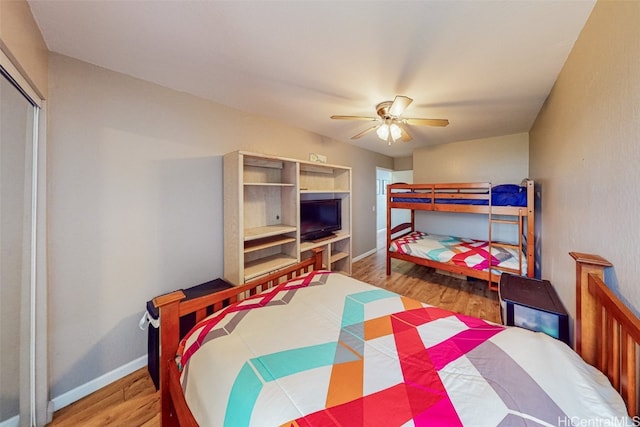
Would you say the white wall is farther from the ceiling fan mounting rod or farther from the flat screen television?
the ceiling fan mounting rod

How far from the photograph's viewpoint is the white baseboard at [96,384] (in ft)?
4.94

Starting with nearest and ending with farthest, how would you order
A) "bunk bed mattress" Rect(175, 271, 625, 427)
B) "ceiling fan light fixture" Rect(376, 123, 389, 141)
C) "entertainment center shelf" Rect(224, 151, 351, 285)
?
"bunk bed mattress" Rect(175, 271, 625, 427) → "entertainment center shelf" Rect(224, 151, 351, 285) → "ceiling fan light fixture" Rect(376, 123, 389, 141)

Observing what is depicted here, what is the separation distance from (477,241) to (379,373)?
369 cm

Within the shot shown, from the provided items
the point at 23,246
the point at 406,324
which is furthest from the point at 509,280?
the point at 23,246

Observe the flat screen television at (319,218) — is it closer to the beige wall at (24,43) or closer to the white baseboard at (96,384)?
the white baseboard at (96,384)

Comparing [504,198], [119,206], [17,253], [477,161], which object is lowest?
[17,253]

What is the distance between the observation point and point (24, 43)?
1129mm

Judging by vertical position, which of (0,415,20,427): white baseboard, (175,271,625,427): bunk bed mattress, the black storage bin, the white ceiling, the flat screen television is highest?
the white ceiling

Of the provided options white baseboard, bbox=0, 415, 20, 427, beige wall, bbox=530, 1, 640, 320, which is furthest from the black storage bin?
beige wall, bbox=530, 1, 640, 320

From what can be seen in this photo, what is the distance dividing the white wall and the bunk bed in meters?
0.28

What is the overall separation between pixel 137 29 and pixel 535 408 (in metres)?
2.58

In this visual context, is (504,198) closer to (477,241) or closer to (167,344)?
(477,241)

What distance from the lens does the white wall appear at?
362cm

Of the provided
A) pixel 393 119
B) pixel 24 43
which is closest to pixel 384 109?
pixel 393 119
